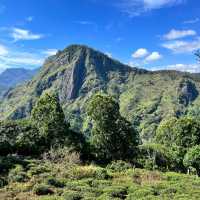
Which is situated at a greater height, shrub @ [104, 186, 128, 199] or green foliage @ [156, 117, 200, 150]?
green foliage @ [156, 117, 200, 150]

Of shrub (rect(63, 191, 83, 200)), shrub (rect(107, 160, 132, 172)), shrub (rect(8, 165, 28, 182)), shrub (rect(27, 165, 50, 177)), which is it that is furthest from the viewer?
shrub (rect(107, 160, 132, 172))

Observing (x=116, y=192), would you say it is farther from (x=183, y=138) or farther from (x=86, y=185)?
(x=183, y=138)

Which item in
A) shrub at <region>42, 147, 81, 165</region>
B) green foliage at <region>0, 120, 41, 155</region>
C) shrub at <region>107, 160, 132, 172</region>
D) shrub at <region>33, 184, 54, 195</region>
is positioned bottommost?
shrub at <region>33, 184, 54, 195</region>

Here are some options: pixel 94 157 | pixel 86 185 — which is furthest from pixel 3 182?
pixel 94 157

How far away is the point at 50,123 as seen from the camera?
65.2 meters

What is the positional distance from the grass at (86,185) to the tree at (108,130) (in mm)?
16646

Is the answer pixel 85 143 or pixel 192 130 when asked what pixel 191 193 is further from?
pixel 192 130

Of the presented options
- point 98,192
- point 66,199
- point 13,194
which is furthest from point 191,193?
point 13,194

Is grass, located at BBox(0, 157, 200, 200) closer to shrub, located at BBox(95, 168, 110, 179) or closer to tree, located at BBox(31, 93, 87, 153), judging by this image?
shrub, located at BBox(95, 168, 110, 179)

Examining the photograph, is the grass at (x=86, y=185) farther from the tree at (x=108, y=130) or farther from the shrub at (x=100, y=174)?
the tree at (x=108, y=130)

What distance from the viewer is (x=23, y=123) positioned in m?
67.6

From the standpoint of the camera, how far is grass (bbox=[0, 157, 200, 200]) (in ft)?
116

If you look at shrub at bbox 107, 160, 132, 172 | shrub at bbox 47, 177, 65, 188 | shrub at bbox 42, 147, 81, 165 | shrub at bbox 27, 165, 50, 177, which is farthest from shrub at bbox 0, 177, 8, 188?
shrub at bbox 107, 160, 132, 172

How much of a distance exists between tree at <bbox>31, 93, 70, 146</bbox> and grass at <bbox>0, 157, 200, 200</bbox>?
14743mm
